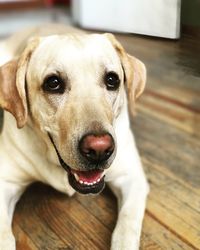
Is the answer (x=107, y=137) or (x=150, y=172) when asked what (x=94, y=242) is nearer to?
(x=107, y=137)

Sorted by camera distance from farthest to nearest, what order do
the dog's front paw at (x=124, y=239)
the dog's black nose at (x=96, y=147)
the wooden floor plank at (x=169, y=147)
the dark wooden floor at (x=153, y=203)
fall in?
1. the wooden floor plank at (x=169, y=147)
2. the dark wooden floor at (x=153, y=203)
3. the dog's front paw at (x=124, y=239)
4. the dog's black nose at (x=96, y=147)

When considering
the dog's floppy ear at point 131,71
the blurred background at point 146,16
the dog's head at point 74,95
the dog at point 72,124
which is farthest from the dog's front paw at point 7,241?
the blurred background at point 146,16

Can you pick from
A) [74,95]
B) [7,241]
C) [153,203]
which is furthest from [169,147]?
[7,241]

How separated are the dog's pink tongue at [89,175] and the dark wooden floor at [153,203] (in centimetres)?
23

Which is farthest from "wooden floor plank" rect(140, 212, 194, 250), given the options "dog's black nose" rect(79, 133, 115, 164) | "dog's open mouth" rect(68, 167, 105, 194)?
"dog's black nose" rect(79, 133, 115, 164)

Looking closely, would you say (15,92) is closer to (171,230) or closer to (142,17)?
(142,17)

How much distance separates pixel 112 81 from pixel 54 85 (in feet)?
0.66

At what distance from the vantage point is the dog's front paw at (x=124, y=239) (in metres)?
1.32

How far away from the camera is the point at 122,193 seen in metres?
1.62

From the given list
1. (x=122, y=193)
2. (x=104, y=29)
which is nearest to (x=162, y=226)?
(x=122, y=193)

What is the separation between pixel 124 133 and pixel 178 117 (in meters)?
0.83

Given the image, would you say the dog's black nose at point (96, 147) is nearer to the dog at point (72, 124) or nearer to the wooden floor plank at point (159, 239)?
the dog at point (72, 124)

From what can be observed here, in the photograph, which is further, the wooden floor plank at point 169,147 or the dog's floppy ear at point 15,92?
the wooden floor plank at point 169,147

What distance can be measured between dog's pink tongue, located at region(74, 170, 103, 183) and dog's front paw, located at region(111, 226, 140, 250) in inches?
7.4
